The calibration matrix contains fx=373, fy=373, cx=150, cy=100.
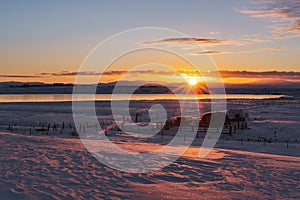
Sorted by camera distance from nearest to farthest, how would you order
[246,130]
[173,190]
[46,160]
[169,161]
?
1. [173,190]
2. [46,160]
3. [169,161]
4. [246,130]

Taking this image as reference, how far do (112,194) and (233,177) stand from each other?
15.8 feet

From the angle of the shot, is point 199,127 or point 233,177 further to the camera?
point 199,127

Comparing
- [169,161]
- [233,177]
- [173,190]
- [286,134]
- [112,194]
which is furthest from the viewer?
[286,134]

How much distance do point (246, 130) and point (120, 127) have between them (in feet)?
39.9

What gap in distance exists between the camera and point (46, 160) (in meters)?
14.1

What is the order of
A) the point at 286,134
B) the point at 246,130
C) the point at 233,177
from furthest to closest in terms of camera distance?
1. the point at 246,130
2. the point at 286,134
3. the point at 233,177

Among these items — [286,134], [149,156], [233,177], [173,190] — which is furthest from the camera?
[286,134]

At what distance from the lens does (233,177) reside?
12930 millimetres

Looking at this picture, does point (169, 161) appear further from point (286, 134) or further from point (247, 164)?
point (286, 134)

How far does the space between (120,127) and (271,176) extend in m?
24.7

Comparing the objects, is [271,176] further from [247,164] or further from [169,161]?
[169,161]

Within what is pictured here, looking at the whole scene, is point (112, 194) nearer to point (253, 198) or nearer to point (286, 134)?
point (253, 198)

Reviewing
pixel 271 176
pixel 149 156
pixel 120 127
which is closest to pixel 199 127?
pixel 120 127

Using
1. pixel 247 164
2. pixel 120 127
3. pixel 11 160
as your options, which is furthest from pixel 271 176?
pixel 120 127
